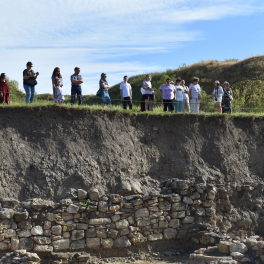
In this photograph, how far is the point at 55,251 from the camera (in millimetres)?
9617

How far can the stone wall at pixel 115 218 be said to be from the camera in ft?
31.0

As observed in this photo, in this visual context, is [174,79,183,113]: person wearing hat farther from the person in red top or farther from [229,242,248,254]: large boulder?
the person in red top

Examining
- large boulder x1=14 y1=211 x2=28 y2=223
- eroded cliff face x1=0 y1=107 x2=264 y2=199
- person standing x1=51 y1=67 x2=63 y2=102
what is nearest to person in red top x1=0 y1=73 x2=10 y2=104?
eroded cliff face x1=0 y1=107 x2=264 y2=199

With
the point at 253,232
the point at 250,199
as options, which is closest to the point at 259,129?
the point at 250,199

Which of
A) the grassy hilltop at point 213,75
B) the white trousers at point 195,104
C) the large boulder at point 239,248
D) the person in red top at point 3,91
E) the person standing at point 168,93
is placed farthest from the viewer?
the grassy hilltop at point 213,75

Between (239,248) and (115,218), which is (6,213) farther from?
(239,248)

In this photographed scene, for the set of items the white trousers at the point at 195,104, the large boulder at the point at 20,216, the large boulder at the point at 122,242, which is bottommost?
the large boulder at the point at 122,242

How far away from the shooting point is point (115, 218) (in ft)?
33.4

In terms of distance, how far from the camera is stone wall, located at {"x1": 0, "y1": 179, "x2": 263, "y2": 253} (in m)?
9.46

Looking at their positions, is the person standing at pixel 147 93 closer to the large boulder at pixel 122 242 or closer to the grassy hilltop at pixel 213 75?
the large boulder at pixel 122 242

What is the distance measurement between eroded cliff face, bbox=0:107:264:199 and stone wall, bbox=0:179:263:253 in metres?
0.38

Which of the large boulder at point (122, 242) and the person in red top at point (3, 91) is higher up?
the person in red top at point (3, 91)

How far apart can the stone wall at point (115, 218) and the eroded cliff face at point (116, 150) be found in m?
0.38

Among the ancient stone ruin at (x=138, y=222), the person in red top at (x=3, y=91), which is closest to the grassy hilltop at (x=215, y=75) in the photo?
the ancient stone ruin at (x=138, y=222)
